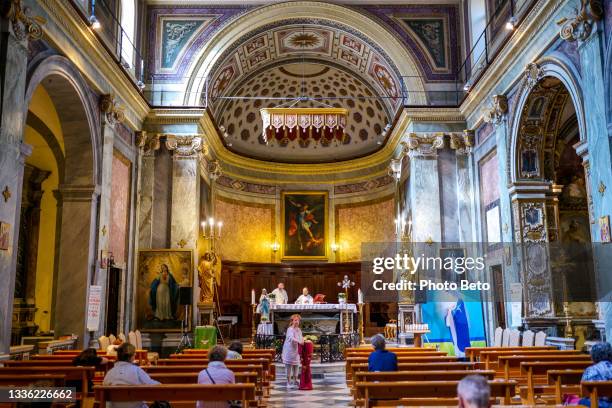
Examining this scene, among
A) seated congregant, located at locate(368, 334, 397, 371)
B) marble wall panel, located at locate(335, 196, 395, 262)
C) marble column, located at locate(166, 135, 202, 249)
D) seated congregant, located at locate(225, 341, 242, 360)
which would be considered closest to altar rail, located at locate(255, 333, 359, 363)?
marble column, located at locate(166, 135, 202, 249)

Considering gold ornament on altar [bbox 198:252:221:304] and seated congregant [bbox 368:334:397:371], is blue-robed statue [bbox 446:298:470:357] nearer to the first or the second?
seated congregant [bbox 368:334:397:371]

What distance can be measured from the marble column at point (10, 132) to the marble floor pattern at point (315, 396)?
14.1 feet

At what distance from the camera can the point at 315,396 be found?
1002 centimetres

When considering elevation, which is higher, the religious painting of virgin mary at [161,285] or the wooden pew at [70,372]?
the religious painting of virgin mary at [161,285]

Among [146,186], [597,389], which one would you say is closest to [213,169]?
[146,186]

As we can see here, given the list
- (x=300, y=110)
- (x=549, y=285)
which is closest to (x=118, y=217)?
(x=300, y=110)

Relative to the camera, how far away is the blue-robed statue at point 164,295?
635 inches

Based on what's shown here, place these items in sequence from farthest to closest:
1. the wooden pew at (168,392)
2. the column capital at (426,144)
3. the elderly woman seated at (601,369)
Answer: the column capital at (426,144) < the elderly woman seated at (601,369) < the wooden pew at (168,392)

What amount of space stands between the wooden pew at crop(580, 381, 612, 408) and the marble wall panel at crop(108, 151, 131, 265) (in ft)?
38.5

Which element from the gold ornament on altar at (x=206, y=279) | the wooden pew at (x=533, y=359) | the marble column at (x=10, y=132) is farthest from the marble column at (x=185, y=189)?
the wooden pew at (x=533, y=359)

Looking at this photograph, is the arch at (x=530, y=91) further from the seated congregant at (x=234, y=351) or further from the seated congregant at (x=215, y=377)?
the seated congregant at (x=215, y=377)

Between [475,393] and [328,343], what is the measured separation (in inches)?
482

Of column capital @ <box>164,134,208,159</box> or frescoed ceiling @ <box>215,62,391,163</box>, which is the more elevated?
frescoed ceiling @ <box>215,62,391,163</box>

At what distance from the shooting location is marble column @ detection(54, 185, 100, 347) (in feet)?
40.5
